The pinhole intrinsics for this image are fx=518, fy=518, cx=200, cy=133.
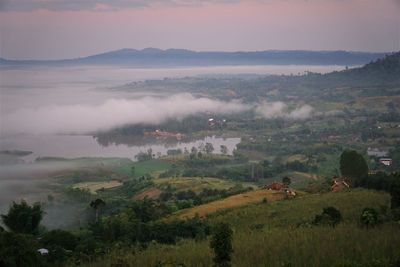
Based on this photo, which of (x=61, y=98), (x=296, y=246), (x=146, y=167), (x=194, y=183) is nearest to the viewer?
(x=296, y=246)

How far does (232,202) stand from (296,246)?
29.2 ft

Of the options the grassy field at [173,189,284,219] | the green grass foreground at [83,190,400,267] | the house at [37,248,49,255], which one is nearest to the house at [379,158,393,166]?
the grassy field at [173,189,284,219]

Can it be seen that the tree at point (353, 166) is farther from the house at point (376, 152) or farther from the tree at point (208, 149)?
the tree at point (208, 149)

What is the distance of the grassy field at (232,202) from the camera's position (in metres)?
15.5

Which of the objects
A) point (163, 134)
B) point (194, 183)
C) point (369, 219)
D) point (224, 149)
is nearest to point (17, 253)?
point (369, 219)

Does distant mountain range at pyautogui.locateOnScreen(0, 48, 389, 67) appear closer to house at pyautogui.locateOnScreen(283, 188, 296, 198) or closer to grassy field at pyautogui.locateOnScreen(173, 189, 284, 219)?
house at pyautogui.locateOnScreen(283, 188, 296, 198)

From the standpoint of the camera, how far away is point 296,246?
7934 mm

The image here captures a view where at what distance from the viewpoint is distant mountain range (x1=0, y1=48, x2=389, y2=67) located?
217 feet

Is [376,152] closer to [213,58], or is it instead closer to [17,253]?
[17,253]

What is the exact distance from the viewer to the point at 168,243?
1105 cm

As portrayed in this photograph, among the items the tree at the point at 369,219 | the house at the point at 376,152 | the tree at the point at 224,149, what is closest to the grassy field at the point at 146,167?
the tree at the point at 224,149

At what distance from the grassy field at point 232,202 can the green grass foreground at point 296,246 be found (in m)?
2.64

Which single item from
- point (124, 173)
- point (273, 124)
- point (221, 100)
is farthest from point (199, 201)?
point (221, 100)

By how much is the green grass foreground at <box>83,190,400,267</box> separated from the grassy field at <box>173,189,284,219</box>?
104 inches
